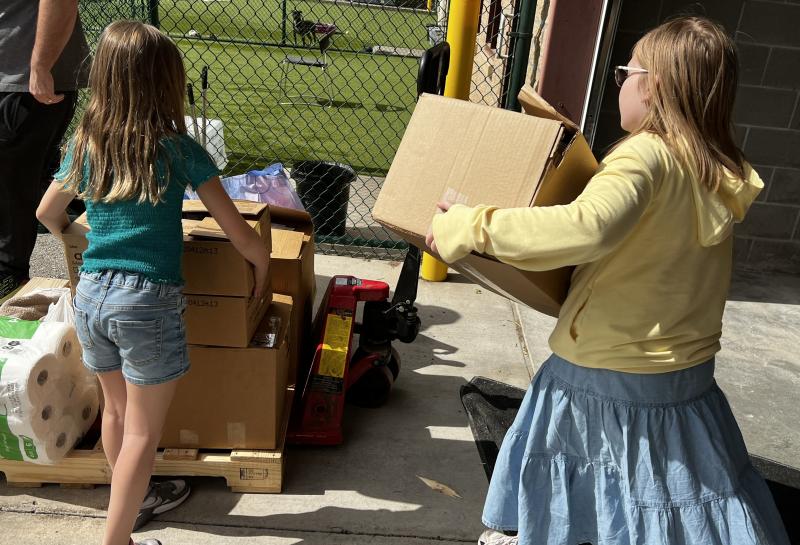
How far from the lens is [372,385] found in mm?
3176

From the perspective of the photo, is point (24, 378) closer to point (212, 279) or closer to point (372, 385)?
point (212, 279)

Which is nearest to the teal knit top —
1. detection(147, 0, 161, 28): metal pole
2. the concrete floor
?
the concrete floor

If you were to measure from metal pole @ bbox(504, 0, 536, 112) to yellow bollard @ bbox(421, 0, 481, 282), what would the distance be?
1.28ft

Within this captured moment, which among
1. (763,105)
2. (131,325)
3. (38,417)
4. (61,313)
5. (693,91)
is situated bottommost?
(38,417)

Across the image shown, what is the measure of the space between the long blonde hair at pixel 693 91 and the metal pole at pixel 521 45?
277cm

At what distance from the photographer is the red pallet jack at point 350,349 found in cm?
288

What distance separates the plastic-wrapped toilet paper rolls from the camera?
2318 mm

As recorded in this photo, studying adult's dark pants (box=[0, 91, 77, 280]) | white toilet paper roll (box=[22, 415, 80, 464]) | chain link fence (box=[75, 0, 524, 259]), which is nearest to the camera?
white toilet paper roll (box=[22, 415, 80, 464])

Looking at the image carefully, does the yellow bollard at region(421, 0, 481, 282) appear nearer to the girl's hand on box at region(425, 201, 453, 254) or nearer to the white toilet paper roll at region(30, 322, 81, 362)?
the white toilet paper roll at region(30, 322, 81, 362)

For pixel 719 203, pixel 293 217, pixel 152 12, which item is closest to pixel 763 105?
pixel 293 217

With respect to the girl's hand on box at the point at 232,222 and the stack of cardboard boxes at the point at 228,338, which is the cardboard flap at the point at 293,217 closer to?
the stack of cardboard boxes at the point at 228,338

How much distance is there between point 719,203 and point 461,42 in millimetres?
2629

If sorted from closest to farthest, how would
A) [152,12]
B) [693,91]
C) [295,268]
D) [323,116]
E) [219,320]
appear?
[693,91]
[219,320]
[295,268]
[152,12]
[323,116]

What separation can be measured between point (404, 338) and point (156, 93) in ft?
5.21
